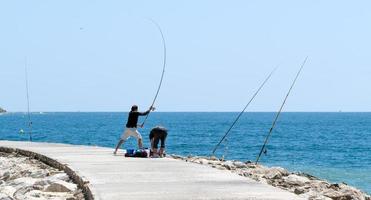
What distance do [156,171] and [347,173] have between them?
21.4 m

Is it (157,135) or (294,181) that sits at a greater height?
(157,135)

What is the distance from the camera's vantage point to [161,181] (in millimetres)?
10711

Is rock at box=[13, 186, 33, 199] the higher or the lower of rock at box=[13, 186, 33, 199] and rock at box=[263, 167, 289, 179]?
the higher

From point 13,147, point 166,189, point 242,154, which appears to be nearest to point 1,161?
point 13,147

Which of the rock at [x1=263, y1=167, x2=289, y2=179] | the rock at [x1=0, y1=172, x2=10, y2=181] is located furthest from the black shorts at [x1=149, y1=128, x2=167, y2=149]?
the rock at [x1=0, y1=172, x2=10, y2=181]

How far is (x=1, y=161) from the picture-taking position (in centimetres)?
1789

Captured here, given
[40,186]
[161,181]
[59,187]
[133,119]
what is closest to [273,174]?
[161,181]

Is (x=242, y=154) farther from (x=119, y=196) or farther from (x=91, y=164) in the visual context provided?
(x=119, y=196)

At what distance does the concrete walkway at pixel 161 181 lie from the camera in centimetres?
927

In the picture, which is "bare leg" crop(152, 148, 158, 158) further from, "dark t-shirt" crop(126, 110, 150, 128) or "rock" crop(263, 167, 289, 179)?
"rock" crop(263, 167, 289, 179)

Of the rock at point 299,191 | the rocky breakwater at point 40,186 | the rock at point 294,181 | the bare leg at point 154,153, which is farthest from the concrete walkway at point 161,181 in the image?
the rock at point 294,181

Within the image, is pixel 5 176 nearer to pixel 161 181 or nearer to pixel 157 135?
pixel 157 135

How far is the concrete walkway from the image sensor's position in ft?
30.4

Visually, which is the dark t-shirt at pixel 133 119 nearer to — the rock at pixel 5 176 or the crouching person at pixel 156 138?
the crouching person at pixel 156 138
